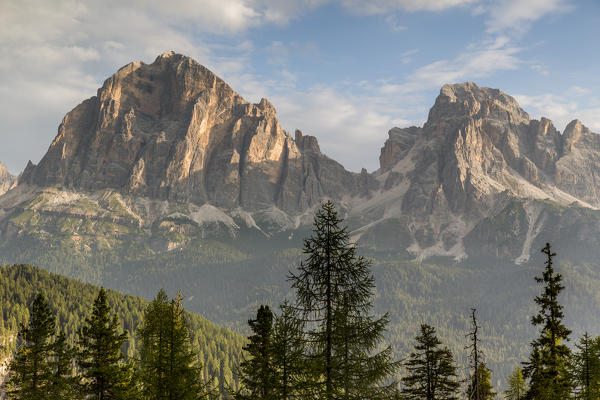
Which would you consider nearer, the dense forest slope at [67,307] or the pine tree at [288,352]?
the pine tree at [288,352]

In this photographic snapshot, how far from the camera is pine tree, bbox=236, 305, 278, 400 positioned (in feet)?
91.2

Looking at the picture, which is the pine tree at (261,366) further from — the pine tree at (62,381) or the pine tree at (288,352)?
the pine tree at (62,381)

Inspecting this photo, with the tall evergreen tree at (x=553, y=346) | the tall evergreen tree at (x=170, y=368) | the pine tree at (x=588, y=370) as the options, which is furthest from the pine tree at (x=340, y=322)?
the pine tree at (x=588, y=370)

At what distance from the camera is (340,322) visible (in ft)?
81.7

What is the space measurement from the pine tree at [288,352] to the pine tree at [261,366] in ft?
1.53

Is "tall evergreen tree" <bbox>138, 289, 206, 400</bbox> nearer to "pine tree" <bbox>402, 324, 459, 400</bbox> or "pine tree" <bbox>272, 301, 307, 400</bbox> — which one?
"pine tree" <bbox>272, 301, 307, 400</bbox>

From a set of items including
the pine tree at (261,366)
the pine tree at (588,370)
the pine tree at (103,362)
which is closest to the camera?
the pine tree at (261,366)

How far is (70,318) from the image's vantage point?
168 m

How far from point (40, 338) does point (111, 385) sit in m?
8.65

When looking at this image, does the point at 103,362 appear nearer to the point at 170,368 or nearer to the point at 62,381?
the point at 170,368

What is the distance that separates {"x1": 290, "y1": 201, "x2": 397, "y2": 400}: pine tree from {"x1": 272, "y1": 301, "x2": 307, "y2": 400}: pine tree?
0.72 m

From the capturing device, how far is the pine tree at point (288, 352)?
25703 millimetres

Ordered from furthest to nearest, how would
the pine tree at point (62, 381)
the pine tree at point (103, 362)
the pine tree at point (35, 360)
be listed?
the pine tree at point (35, 360)
the pine tree at point (62, 381)
the pine tree at point (103, 362)

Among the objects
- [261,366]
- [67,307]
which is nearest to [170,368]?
[261,366]
